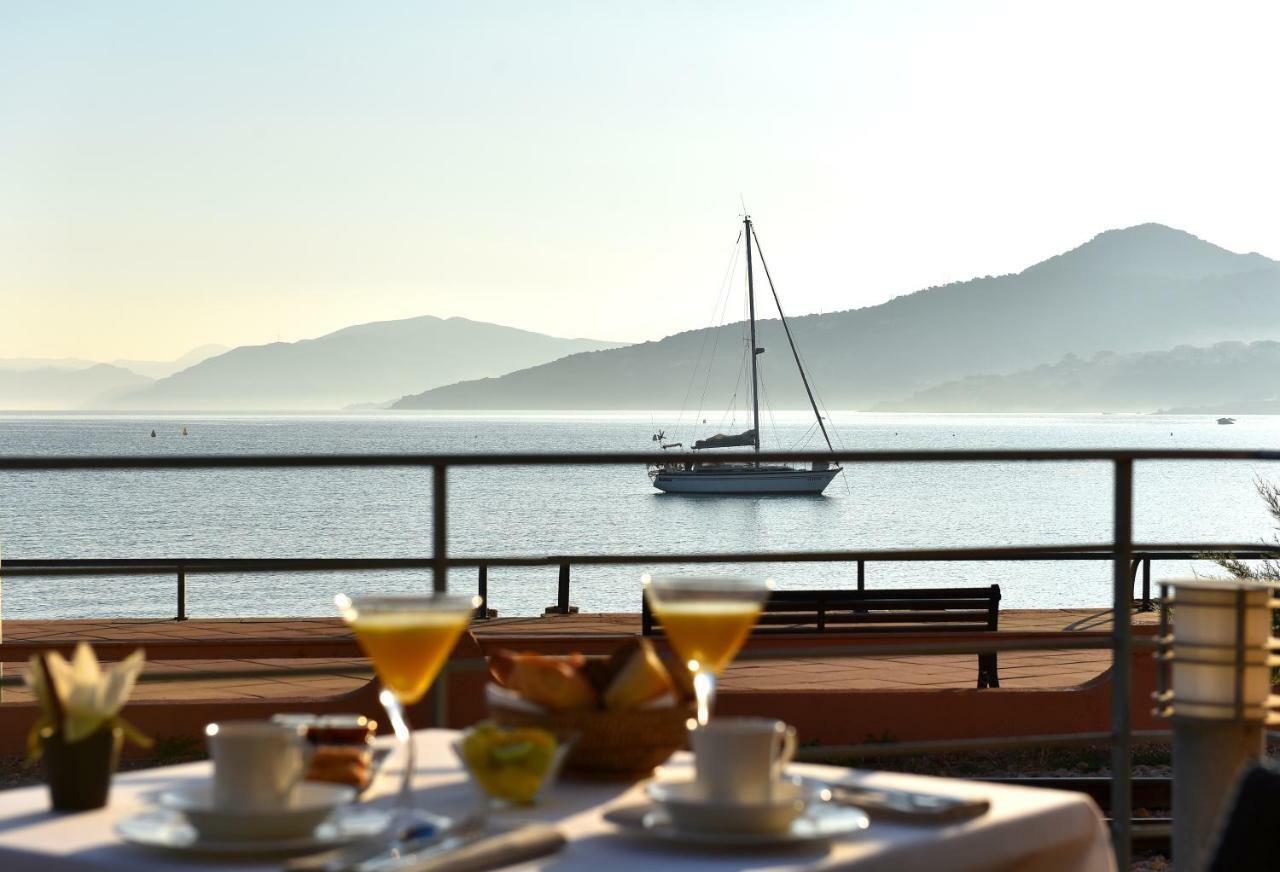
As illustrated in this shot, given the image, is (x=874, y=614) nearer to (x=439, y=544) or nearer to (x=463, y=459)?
(x=439, y=544)

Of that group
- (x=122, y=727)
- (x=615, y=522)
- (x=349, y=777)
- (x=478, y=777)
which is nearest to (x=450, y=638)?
(x=478, y=777)

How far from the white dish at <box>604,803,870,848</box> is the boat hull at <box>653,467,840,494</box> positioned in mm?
72738

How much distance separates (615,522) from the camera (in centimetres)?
7219

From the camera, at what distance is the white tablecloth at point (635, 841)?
5.13ft

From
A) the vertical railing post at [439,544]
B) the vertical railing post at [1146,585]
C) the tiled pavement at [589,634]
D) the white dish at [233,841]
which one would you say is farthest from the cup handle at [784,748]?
the vertical railing post at [1146,585]

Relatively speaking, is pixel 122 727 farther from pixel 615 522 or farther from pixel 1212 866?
pixel 615 522

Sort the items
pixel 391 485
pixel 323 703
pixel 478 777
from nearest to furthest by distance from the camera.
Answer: pixel 478 777, pixel 323 703, pixel 391 485

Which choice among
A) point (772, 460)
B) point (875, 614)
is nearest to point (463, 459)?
point (772, 460)

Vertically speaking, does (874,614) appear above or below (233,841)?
below

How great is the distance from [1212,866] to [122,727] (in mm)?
1290

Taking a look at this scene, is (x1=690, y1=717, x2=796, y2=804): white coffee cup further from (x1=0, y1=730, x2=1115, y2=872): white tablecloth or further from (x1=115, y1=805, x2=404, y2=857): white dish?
(x1=115, y1=805, x2=404, y2=857): white dish

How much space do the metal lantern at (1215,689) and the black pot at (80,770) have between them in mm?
2054

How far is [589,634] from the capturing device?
33.1 feet

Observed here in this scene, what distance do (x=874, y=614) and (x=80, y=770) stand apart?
8.25 metres
